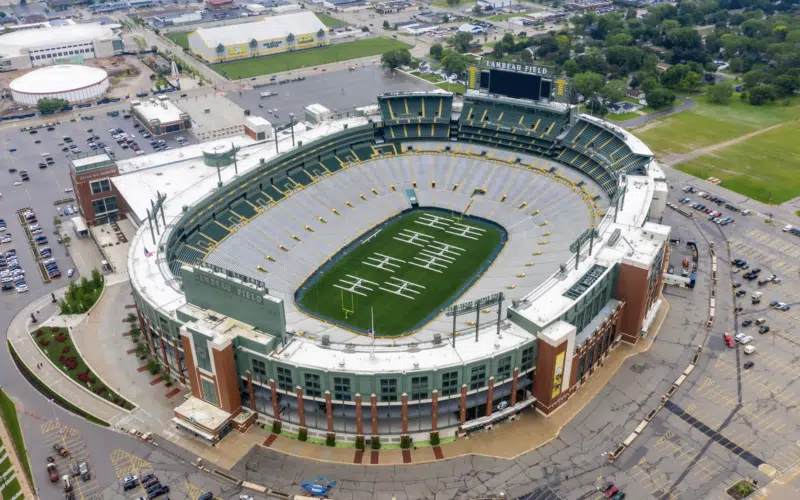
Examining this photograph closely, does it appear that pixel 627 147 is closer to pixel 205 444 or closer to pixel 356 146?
pixel 356 146

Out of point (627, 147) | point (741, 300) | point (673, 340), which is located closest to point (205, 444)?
point (673, 340)

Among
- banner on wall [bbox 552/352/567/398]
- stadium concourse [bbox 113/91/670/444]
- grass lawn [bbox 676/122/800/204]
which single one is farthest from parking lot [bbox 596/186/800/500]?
grass lawn [bbox 676/122/800/204]

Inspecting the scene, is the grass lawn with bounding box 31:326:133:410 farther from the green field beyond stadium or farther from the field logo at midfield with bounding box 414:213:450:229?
the field logo at midfield with bounding box 414:213:450:229

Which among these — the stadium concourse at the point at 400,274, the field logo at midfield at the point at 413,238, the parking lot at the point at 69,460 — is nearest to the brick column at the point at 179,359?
the stadium concourse at the point at 400,274

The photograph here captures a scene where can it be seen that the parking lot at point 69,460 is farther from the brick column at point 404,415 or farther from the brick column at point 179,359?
the brick column at point 404,415

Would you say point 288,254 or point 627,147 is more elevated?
point 627,147

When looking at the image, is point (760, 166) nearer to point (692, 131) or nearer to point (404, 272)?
point (692, 131)

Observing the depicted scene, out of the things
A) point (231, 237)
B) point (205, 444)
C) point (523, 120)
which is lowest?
point (205, 444)
